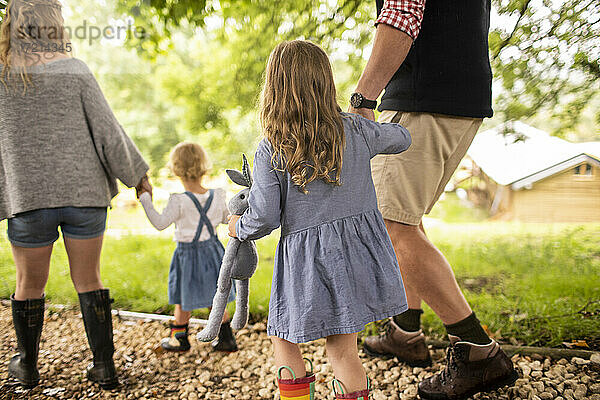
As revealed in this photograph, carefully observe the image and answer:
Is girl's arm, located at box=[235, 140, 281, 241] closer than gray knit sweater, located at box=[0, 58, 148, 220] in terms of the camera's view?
Yes

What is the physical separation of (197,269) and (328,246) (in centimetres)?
120

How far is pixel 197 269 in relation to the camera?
2.45 metres

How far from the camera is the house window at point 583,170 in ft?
9.91

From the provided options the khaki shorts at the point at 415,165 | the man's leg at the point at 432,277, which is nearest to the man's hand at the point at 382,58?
the khaki shorts at the point at 415,165

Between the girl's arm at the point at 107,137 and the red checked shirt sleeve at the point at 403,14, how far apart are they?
1.21 meters

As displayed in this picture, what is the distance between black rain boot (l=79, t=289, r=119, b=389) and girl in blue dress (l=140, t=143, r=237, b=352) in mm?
409

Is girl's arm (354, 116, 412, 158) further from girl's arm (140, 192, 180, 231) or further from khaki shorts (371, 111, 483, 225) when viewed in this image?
girl's arm (140, 192, 180, 231)

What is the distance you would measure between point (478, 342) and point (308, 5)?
2805 millimetres

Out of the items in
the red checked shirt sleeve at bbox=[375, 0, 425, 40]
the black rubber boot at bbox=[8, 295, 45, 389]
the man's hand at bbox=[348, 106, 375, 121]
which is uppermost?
the red checked shirt sleeve at bbox=[375, 0, 425, 40]

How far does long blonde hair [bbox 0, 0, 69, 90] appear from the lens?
74.4 inches

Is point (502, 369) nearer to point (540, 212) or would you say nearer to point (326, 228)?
point (326, 228)

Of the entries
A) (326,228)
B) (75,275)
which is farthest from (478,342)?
(75,275)

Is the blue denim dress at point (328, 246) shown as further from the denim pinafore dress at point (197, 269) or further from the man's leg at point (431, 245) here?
the denim pinafore dress at point (197, 269)

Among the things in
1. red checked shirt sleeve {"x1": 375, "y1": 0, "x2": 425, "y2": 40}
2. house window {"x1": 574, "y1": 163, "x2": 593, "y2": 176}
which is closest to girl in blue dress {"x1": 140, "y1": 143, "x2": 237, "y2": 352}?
red checked shirt sleeve {"x1": 375, "y1": 0, "x2": 425, "y2": 40}
